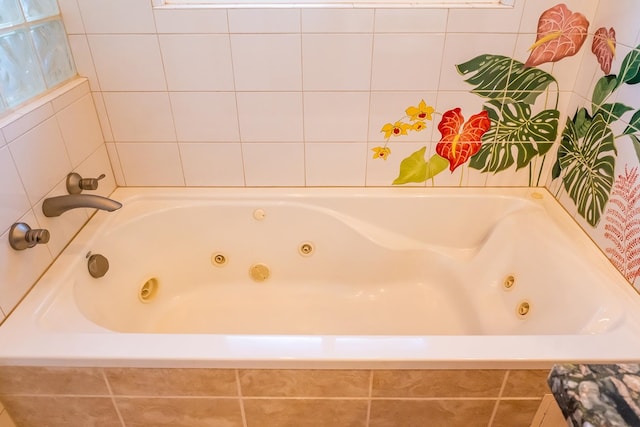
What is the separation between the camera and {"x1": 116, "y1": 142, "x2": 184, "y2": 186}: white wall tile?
64.3 inches

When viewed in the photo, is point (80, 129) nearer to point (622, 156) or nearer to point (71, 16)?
point (71, 16)

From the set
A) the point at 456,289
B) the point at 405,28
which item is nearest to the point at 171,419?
the point at 456,289

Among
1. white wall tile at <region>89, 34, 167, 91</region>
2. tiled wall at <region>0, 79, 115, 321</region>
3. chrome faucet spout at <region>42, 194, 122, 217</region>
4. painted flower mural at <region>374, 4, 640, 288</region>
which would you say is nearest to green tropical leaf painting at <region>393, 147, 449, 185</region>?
painted flower mural at <region>374, 4, 640, 288</region>

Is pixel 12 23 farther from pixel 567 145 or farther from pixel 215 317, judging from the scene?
pixel 567 145

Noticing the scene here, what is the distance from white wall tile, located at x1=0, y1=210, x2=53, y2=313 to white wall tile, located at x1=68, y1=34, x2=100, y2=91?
1.85ft

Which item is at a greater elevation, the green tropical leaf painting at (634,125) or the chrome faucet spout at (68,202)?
the green tropical leaf painting at (634,125)

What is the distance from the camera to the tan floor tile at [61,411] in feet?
3.56

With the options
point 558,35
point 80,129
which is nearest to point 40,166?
point 80,129

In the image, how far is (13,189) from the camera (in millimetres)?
1137

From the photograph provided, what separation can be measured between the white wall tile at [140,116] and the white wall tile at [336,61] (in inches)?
21.1

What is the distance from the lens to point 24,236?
114 centimetres

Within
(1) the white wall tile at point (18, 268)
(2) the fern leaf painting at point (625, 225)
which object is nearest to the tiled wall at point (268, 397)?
(1) the white wall tile at point (18, 268)

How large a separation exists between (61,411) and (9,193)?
60cm

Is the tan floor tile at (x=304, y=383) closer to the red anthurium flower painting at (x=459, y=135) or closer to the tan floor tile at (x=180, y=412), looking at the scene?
the tan floor tile at (x=180, y=412)
